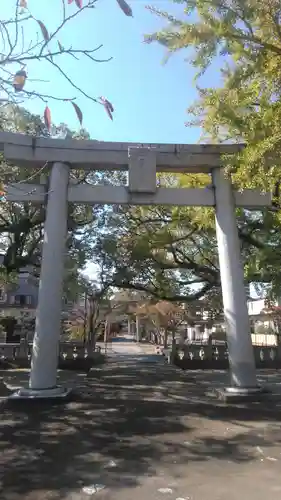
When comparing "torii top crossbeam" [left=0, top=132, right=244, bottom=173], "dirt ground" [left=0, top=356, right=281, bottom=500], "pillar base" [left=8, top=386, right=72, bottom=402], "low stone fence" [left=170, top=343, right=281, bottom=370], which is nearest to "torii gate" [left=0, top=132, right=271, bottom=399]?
"torii top crossbeam" [left=0, top=132, right=244, bottom=173]

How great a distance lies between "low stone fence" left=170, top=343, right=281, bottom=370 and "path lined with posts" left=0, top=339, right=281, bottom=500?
23.5ft

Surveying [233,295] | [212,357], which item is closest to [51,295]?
[233,295]

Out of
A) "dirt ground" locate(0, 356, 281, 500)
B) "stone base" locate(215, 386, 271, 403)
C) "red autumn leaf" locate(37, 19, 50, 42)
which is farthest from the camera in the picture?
"stone base" locate(215, 386, 271, 403)

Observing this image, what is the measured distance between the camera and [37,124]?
12.7 metres

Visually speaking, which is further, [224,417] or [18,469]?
[224,417]

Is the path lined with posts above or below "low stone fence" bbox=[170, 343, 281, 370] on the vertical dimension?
below

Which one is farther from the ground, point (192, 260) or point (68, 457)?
point (192, 260)

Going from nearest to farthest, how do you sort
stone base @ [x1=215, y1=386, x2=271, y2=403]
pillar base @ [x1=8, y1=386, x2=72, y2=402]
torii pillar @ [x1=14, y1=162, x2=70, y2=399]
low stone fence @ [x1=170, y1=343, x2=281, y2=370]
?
pillar base @ [x1=8, y1=386, x2=72, y2=402] → stone base @ [x1=215, y1=386, x2=271, y2=403] → torii pillar @ [x1=14, y1=162, x2=70, y2=399] → low stone fence @ [x1=170, y1=343, x2=281, y2=370]

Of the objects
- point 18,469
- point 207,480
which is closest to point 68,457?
point 18,469

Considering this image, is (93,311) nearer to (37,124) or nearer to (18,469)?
(37,124)

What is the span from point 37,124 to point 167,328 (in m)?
17.4

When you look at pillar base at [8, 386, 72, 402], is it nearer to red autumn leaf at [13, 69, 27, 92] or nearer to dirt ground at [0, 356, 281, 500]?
dirt ground at [0, 356, 281, 500]

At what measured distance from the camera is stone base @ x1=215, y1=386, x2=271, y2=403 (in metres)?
7.68

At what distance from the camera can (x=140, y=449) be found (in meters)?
4.98
